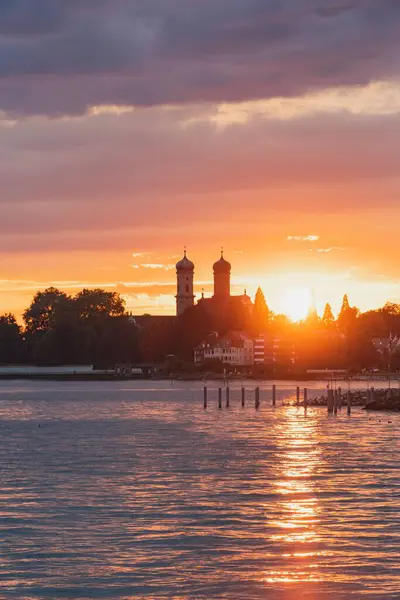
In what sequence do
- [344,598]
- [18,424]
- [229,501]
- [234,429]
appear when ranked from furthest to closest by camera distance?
[18,424] → [234,429] → [229,501] → [344,598]

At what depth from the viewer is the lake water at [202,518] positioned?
27984 mm

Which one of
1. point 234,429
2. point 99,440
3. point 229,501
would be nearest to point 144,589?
point 229,501

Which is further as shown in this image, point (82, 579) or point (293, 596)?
point (82, 579)

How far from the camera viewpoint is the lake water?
2798 cm

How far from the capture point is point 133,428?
88.3m

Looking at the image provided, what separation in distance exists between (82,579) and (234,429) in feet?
187

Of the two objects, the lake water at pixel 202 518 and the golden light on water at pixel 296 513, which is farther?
the golden light on water at pixel 296 513

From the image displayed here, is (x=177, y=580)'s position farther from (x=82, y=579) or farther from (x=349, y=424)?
(x=349, y=424)

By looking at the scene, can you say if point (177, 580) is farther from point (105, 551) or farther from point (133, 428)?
point (133, 428)

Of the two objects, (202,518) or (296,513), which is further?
(296,513)

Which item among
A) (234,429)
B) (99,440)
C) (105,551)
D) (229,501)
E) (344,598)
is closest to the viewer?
(344,598)

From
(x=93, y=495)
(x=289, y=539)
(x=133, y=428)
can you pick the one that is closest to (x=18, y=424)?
(x=133, y=428)

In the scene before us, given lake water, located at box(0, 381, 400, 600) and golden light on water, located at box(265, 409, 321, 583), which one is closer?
lake water, located at box(0, 381, 400, 600)

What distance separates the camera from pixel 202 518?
37469 mm
